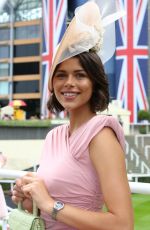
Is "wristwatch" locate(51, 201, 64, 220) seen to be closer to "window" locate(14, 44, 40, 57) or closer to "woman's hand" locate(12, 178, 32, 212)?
"woman's hand" locate(12, 178, 32, 212)

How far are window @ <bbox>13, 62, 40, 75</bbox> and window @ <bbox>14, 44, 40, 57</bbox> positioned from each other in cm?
100

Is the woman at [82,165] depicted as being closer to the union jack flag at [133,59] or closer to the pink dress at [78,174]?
the pink dress at [78,174]

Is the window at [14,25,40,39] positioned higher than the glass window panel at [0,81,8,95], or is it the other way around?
the window at [14,25,40,39]

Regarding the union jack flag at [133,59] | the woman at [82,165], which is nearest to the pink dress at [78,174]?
the woman at [82,165]

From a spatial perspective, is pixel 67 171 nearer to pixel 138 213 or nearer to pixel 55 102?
pixel 55 102

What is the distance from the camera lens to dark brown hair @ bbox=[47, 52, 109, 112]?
4.59ft

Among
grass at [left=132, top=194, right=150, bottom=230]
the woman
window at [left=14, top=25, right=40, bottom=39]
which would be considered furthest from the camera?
window at [left=14, top=25, right=40, bottom=39]

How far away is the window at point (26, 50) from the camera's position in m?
46.6

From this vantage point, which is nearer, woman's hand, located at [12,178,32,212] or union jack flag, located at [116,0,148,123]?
woman's hand, located at [12,178,32,212]

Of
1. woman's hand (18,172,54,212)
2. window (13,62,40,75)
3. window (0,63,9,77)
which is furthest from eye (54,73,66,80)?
window (0,63,9,77)

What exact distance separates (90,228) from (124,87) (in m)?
32.0

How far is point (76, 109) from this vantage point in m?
1.45

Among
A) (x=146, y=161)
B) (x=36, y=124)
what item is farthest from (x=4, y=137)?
(x=146, y=161)

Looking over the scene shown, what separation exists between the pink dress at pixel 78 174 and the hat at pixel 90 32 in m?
0.22
